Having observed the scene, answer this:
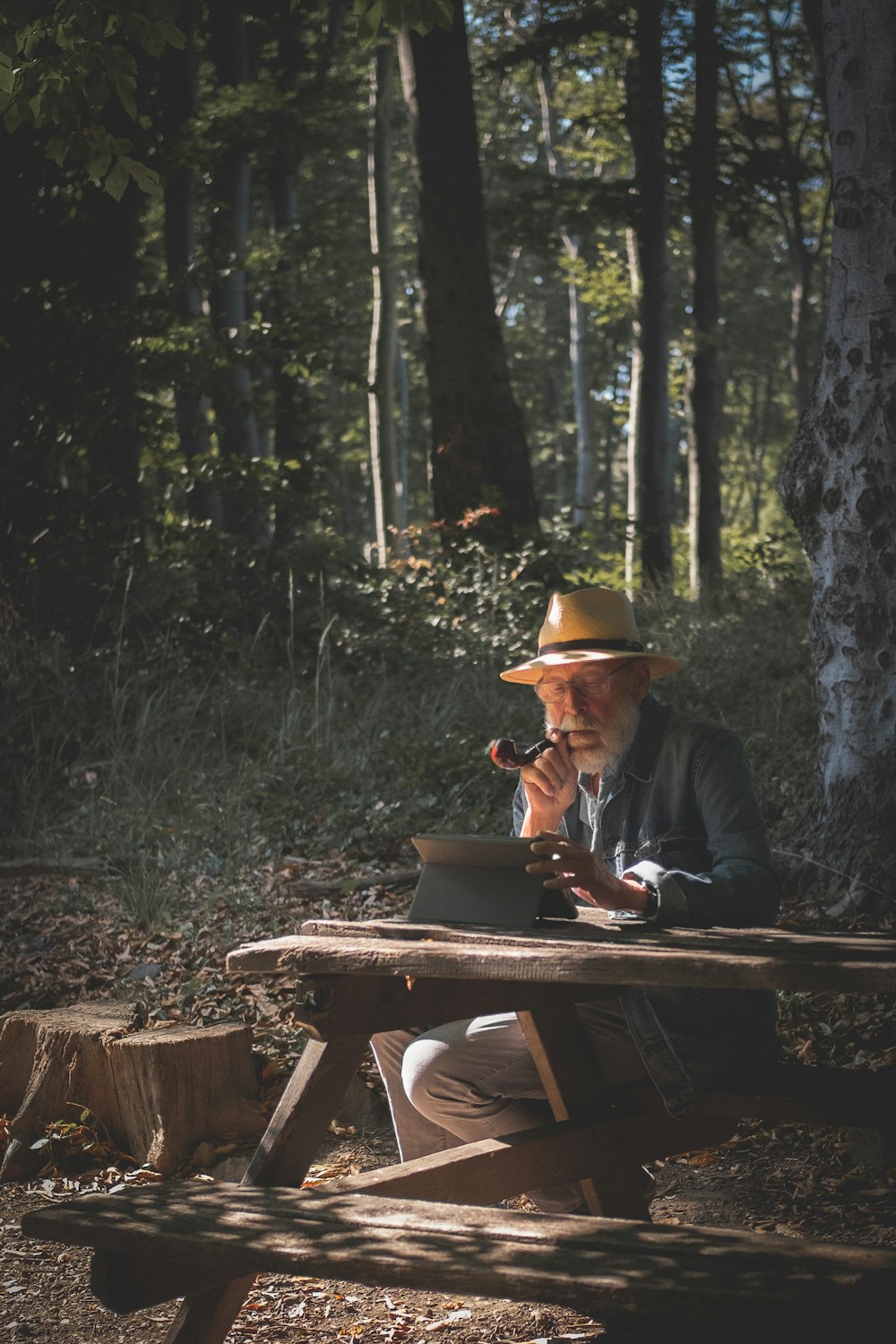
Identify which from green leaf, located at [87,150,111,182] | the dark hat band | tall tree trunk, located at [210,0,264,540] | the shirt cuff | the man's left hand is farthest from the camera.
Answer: tall tree trunk, located at [210,0,264,540]

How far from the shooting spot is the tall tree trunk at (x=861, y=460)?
Answer: 5.77 metres

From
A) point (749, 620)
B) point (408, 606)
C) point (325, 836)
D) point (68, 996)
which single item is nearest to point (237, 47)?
point (408, 606)

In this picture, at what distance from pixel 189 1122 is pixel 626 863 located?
2.16 meters

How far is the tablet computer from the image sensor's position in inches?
119

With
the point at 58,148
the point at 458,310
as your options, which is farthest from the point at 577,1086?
the point at 458,310

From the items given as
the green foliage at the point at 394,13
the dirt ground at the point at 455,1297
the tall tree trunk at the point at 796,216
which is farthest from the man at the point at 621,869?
the tall tree trunk at the point at 796,216

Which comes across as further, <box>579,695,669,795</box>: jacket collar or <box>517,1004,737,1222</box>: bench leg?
<box>579,695,669,795</box>: jacket collar

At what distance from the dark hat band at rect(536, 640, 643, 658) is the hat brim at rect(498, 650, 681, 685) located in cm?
1

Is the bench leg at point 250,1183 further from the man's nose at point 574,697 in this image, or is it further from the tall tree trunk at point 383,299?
the tall tree trunk at point 383,299

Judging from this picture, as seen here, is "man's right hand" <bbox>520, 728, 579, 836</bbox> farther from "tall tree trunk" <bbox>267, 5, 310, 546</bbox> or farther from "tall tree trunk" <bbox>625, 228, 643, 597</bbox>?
"tall tree trunk" <bbox>625, 228, 643, 597</bbox>

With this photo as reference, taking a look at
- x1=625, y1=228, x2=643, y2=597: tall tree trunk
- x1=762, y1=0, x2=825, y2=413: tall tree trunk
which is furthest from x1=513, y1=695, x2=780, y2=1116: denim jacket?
x1=762, y1=0, x2=825, y2=413: tall tree trunk

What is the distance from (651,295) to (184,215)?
5304mm

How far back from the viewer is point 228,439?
1365 cm

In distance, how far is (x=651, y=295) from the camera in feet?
50.0
